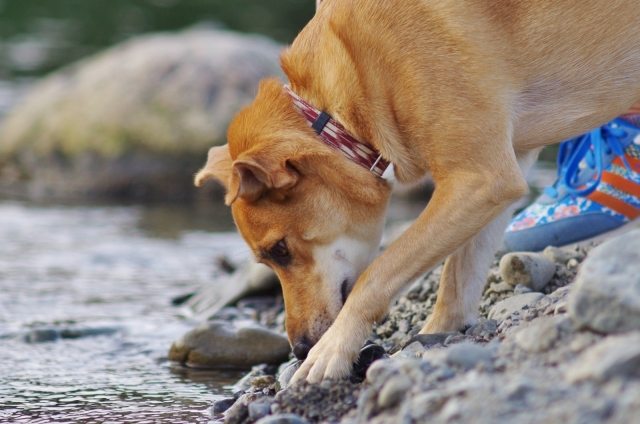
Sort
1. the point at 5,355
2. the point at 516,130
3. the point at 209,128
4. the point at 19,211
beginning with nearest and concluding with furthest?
the point at 516,130 < the point at 5,355 < the point at 19,211 < the point at 209,128

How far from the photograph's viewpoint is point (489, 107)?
313 cm

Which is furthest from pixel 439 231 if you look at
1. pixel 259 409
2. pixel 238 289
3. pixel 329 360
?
pixel 238 289

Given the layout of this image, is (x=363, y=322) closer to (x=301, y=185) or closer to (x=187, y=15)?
(x=301, y=185)

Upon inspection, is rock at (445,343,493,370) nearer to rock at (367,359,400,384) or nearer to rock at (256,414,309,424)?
rock at (367,359,400,384)

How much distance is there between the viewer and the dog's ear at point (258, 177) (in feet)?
10.3

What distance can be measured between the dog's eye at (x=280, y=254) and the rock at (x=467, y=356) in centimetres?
115

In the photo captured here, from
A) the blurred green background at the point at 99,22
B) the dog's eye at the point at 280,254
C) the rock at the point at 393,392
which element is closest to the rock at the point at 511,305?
the dog's eye at the point at 280,254

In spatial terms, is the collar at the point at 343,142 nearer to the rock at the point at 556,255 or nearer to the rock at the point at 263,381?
the rock at the point at 263,381

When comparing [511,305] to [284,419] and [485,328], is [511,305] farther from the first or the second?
[284,419]

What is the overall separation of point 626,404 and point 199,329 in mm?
2583

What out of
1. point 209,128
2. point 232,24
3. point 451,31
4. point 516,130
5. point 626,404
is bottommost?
point 626,404

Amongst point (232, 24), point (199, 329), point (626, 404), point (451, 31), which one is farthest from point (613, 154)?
point (232, 24)

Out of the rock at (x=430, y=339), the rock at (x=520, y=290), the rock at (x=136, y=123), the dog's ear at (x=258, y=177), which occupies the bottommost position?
the rock at (x=430, y=339)

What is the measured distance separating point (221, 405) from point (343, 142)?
3.68ft
